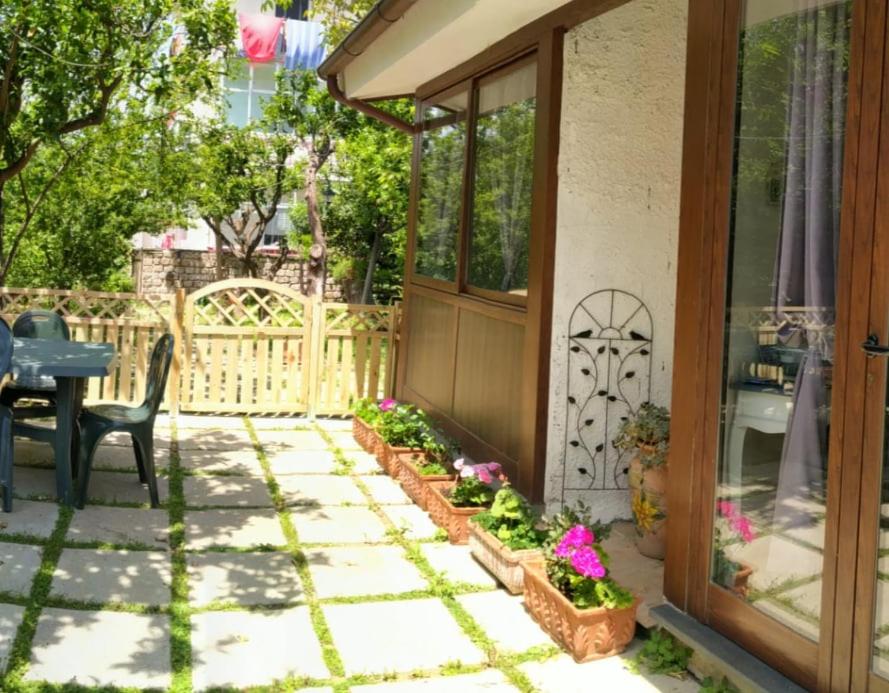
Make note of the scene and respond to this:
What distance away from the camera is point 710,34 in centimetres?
352

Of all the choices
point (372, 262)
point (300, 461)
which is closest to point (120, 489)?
point (300, 461)

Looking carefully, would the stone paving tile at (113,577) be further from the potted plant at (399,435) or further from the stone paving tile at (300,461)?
the potted plant at (399,435)

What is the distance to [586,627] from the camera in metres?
3.62

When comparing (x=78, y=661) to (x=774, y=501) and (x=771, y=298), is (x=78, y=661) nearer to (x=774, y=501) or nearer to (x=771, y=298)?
→ (x=774, y=501)

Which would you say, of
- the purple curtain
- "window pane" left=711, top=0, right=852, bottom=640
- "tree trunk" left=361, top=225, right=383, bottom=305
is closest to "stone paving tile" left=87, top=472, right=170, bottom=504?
"window pane" left=711, top=0, right=852, bottom=640

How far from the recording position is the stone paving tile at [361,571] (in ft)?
14.4

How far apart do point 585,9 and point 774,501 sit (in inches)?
111

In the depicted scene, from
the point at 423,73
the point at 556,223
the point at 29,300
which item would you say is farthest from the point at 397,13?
the point at 29,300

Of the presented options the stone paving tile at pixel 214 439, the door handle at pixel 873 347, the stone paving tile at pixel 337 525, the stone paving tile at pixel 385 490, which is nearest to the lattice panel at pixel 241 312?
the stone paving tile at pixel 214 439

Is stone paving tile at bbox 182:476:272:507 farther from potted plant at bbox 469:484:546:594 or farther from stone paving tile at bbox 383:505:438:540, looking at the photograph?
potted plant at bbox 469:484:546:594

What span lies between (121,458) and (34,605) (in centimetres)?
283

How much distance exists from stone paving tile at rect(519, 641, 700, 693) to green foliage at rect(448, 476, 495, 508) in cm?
160

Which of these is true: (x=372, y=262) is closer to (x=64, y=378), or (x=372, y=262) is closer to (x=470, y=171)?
(x=470, y=171)

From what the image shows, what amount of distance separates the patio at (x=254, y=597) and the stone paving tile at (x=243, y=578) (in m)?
0.01
